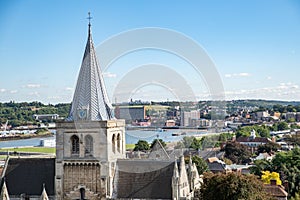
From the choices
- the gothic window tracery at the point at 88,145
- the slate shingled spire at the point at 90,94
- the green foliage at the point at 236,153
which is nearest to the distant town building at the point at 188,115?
the slate shingled spire at the point at 90,94

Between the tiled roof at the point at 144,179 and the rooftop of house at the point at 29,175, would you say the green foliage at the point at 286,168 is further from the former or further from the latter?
the rooftop of house at the point at 29,175

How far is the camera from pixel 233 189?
41781 millimetres

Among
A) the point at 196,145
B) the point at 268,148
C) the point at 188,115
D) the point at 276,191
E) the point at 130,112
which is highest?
the point at 130,112

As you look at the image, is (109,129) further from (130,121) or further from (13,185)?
(13,185)

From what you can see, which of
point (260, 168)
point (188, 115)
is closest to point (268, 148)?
point (260, 168)

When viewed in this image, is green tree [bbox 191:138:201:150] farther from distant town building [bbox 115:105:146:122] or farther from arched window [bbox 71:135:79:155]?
arched window [bbox 71:135:79:155]

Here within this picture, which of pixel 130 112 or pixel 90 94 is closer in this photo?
pixel 90 94

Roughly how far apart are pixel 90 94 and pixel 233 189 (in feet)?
49.4

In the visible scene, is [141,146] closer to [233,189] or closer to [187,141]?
[187,141]

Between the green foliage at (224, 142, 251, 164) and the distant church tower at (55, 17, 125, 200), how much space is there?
72.9 m

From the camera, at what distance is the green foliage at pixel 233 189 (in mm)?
41487

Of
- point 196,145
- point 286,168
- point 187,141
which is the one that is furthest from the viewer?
point 196,145

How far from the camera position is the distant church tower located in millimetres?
39281

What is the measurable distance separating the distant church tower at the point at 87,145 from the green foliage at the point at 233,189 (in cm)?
904
